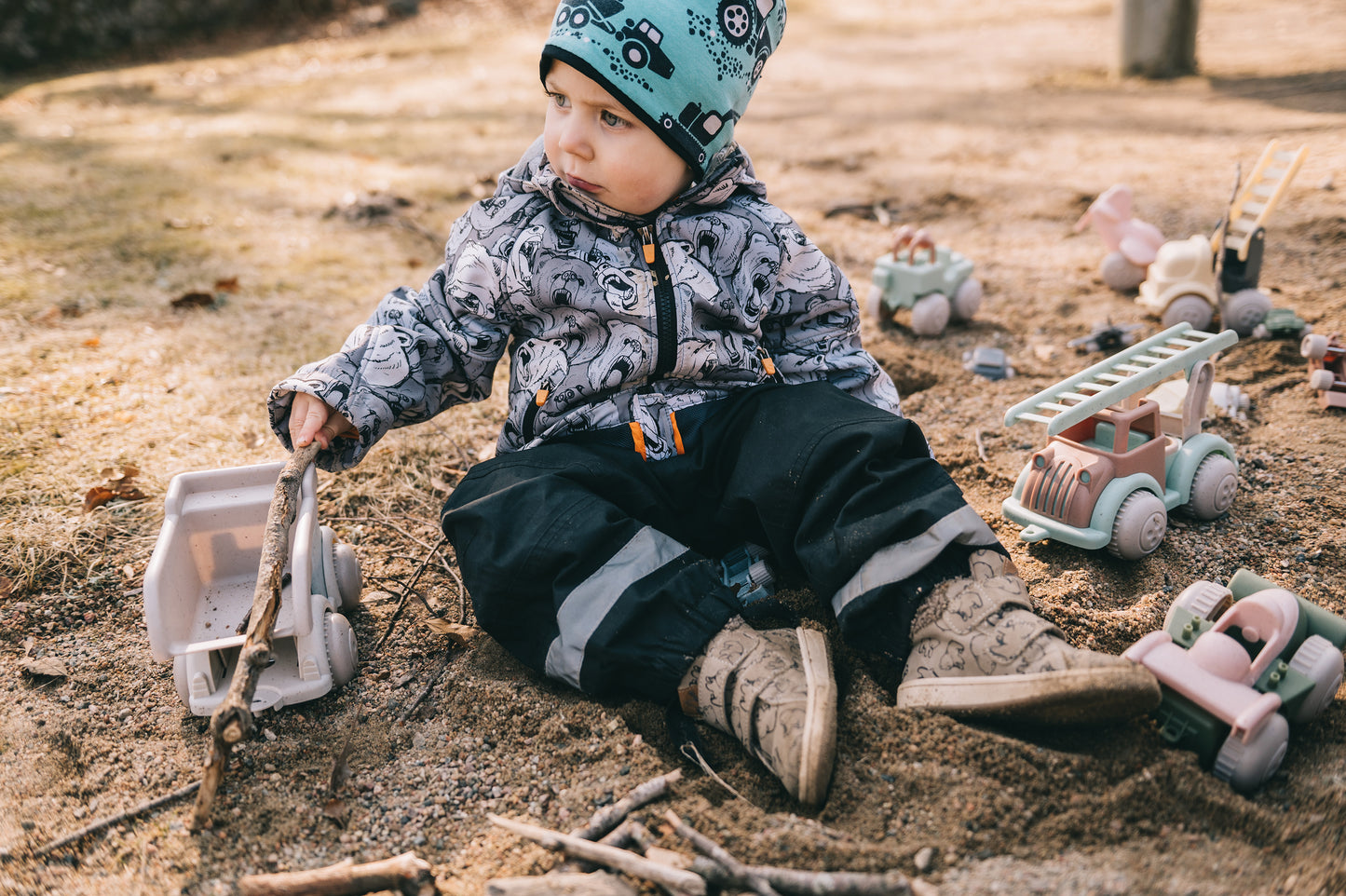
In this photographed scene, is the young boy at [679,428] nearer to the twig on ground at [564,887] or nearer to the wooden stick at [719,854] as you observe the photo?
the wooden stick at [719,854]

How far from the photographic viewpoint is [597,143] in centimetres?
206

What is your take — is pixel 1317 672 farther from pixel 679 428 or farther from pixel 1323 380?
pixel 1323 380

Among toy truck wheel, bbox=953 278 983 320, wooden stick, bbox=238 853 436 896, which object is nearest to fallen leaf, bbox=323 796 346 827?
wooden stick, bbox=238 853 436 896

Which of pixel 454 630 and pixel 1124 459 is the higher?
pixel 1124 459

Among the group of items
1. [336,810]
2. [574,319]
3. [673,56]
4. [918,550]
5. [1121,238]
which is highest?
[673,56]

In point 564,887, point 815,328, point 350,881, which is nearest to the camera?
point 564,887

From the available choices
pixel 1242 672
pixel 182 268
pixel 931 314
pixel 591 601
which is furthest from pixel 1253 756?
pixel 182 268

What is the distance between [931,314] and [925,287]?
0.34 feet

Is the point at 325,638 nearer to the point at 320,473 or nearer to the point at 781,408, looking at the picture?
the point at 320,473

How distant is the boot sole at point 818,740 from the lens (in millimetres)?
1636

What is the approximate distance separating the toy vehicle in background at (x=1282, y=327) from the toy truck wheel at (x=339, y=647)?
9.73ft

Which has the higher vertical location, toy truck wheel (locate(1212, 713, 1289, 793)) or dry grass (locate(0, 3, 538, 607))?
dry grass (locate(0, 3, 538, 607))

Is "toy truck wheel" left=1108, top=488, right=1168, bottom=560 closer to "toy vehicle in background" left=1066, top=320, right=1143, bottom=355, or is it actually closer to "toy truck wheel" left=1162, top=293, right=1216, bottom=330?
"toy vehicle in background" left=1066, top=320, right=1143, bottom=355

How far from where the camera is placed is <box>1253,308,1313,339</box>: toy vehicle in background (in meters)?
3.19
